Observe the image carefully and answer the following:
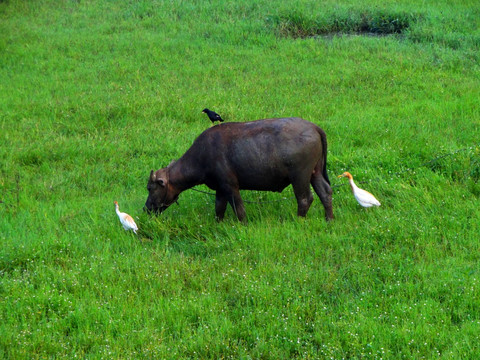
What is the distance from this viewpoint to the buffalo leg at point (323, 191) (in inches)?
360

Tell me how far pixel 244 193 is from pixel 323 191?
162 centimetres

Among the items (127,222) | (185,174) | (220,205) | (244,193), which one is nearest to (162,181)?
Result: (185,174)

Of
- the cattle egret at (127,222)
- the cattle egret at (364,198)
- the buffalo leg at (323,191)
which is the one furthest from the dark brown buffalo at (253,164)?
the cattle egret at (127,222)

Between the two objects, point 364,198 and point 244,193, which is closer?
point 364,198

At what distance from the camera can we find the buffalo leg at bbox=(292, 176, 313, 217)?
29.1 feet

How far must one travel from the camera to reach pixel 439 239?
828 cm

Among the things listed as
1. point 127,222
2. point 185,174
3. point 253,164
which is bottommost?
point 127,222

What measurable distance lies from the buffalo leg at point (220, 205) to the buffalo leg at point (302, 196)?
105 centimetres

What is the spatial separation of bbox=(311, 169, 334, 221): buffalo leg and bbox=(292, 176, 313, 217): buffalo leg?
21cm

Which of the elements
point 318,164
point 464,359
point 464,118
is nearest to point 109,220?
point 318,164

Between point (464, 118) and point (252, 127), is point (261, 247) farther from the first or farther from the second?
point (464, 118)

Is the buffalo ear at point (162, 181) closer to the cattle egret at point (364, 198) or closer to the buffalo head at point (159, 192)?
the buffalo head at point (159, 192)

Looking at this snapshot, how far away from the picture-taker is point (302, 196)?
29.3 feet

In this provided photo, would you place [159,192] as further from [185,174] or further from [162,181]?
[185,174]
